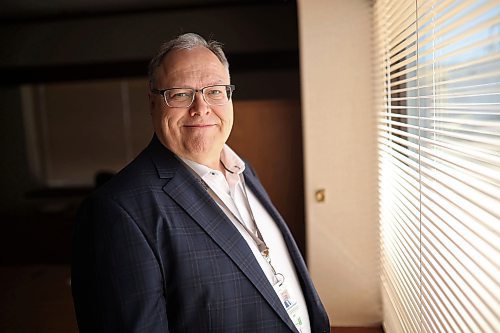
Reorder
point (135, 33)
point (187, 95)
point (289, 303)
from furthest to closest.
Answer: point (135, 33) < point (289, 303) < point (187, 95)

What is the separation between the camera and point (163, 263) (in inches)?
52.7

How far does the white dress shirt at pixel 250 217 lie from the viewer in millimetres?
1564

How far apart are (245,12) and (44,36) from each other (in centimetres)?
225

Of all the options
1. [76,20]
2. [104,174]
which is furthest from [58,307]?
[76,20]

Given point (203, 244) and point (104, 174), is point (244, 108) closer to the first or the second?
point (104, 174)

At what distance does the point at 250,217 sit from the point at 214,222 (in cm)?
31

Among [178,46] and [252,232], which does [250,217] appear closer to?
[252,232]

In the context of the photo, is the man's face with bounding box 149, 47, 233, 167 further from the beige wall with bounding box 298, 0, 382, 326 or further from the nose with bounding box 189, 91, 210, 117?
the beige wall with bounding box 298, 0, 382, 326

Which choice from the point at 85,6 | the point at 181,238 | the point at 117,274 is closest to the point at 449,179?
the point at 181,238

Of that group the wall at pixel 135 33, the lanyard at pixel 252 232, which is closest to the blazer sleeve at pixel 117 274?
the lanyard at pixel 252 232

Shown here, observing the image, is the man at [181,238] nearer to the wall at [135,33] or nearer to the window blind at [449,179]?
the window blind at [449,179]

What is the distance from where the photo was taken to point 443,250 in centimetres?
155

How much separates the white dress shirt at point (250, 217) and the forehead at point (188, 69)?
255 mm

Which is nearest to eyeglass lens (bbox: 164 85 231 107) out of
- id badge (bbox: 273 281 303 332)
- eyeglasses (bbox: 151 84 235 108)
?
eyeglasses (bbox: 151 84 235 108)
